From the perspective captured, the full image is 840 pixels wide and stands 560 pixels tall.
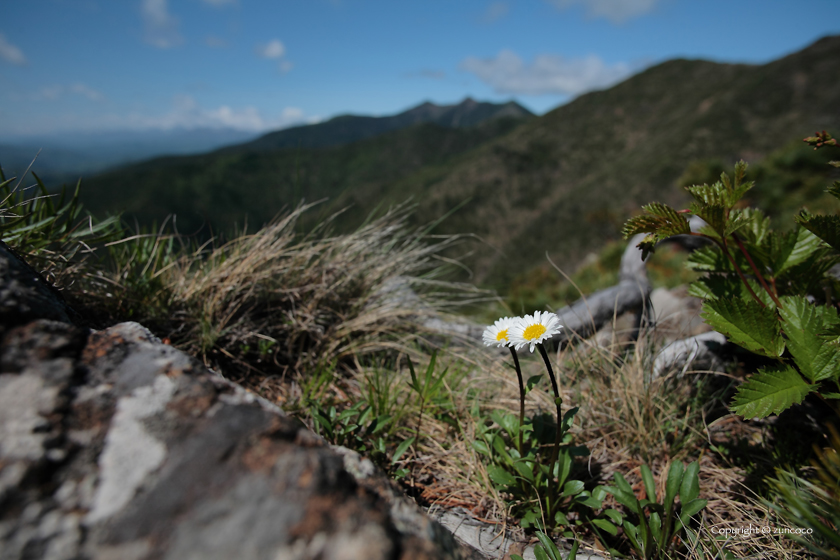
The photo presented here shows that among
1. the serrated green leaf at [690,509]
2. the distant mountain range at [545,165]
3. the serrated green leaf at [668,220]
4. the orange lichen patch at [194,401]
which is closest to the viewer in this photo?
the orange lichen patch at [194,401]

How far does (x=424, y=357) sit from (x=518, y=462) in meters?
1.09

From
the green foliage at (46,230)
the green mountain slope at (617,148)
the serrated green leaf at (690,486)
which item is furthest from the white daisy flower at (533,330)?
the green mountain slope at (617,148)

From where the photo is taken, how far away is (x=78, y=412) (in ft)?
2.70

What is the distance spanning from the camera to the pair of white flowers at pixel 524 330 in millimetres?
1222

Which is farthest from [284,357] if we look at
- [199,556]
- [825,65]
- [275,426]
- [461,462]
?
[825,65]

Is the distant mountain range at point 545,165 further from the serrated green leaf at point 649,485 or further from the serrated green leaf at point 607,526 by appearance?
the serrated green leaf at point 607,526

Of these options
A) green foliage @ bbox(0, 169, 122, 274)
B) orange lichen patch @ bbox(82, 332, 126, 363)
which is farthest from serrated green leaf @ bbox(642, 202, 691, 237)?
green foliage @ bbox(0, 169, 122, 274)

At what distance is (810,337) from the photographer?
4.51 feet

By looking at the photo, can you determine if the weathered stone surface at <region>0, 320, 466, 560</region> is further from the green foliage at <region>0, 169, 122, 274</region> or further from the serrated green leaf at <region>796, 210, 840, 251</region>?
the serrated green leaf at <region>796, 210, 840, 251</region>

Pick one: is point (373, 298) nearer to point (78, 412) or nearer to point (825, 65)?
point (78, 412)

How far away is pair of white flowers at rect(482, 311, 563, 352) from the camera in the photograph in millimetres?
1222

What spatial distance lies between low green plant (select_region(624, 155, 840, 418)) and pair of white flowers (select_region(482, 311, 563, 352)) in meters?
0.44

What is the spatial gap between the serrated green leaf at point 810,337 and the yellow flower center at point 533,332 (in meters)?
0.82

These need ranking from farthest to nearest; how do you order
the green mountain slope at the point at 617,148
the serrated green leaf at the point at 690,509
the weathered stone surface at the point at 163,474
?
the green mountain slope at the point at 617,148
the serrated green leaf at the point at 690,509
the weathered stone surface at the point at 163,474
